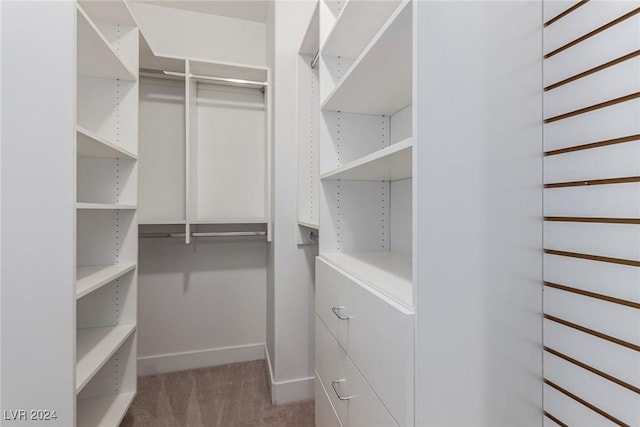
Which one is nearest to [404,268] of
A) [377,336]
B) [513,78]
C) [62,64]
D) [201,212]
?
[377,336]

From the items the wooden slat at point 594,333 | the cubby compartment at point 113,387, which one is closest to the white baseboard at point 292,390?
the cubby compartment at point 113,387

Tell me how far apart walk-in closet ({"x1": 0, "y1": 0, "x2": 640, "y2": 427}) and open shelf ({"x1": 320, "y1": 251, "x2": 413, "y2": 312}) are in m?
0.01

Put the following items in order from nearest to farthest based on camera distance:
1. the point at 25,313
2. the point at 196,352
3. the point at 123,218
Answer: the point at 25,313
the point at 123,218
the point at 196,352

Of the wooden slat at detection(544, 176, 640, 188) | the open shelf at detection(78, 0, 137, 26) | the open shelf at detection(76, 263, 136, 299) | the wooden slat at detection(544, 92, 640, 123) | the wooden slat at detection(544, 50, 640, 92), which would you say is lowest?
the open shelf at detection(76, 263, 136, 299)

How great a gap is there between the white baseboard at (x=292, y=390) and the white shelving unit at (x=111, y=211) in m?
0.78

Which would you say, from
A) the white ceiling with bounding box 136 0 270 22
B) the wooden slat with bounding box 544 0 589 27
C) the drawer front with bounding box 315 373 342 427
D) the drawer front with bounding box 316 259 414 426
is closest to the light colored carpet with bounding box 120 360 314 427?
the drawer front with bounding box 315 373 342 427

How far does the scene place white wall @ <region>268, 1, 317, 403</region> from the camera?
1952 millimetres

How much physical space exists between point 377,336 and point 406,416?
0.60 feet

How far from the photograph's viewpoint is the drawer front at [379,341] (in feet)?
2.25

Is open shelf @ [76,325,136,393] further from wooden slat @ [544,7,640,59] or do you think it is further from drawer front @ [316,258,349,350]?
wooden slat @ [544,7,640,59]

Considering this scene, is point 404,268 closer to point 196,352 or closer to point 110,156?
point 110,156

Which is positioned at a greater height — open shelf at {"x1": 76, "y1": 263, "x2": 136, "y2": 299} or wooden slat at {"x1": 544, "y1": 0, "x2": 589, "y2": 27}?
wooden slat at {"x1": 544, "y1": 0, "x2": 589, "y2": 27}

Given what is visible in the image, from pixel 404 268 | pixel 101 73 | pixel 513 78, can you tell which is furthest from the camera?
pixel 101 73

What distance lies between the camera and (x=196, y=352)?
2.34 m
